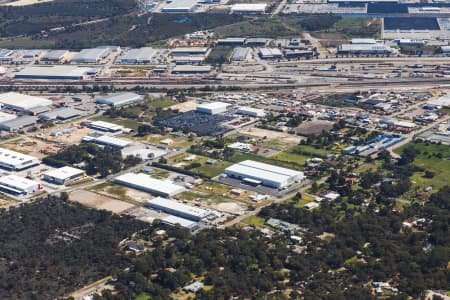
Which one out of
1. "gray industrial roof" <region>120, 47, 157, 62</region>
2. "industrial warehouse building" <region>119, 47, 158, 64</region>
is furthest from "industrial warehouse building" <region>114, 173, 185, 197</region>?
"gray industrial roof" <region>120, 47, 157, 62</region>

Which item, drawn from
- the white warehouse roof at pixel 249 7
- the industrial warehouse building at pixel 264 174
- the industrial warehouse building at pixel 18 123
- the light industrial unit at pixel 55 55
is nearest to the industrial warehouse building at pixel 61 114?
the industrial warehouse building at pixel 18 123

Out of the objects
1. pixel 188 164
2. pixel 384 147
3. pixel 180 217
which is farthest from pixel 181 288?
pixel 384 147

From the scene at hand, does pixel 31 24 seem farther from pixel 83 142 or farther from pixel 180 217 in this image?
pixel 180 217

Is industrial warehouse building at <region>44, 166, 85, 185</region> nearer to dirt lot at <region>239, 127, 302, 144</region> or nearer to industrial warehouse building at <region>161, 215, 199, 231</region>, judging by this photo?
industrial warehouse building at <region>161, 215, 199, 231</region>

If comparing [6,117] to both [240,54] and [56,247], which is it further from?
[240,54]

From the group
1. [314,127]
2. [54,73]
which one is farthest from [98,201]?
[54,73]

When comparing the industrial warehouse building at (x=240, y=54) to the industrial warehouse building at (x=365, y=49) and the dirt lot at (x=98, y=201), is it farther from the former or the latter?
the dirt lot at (x=98, y=201)
